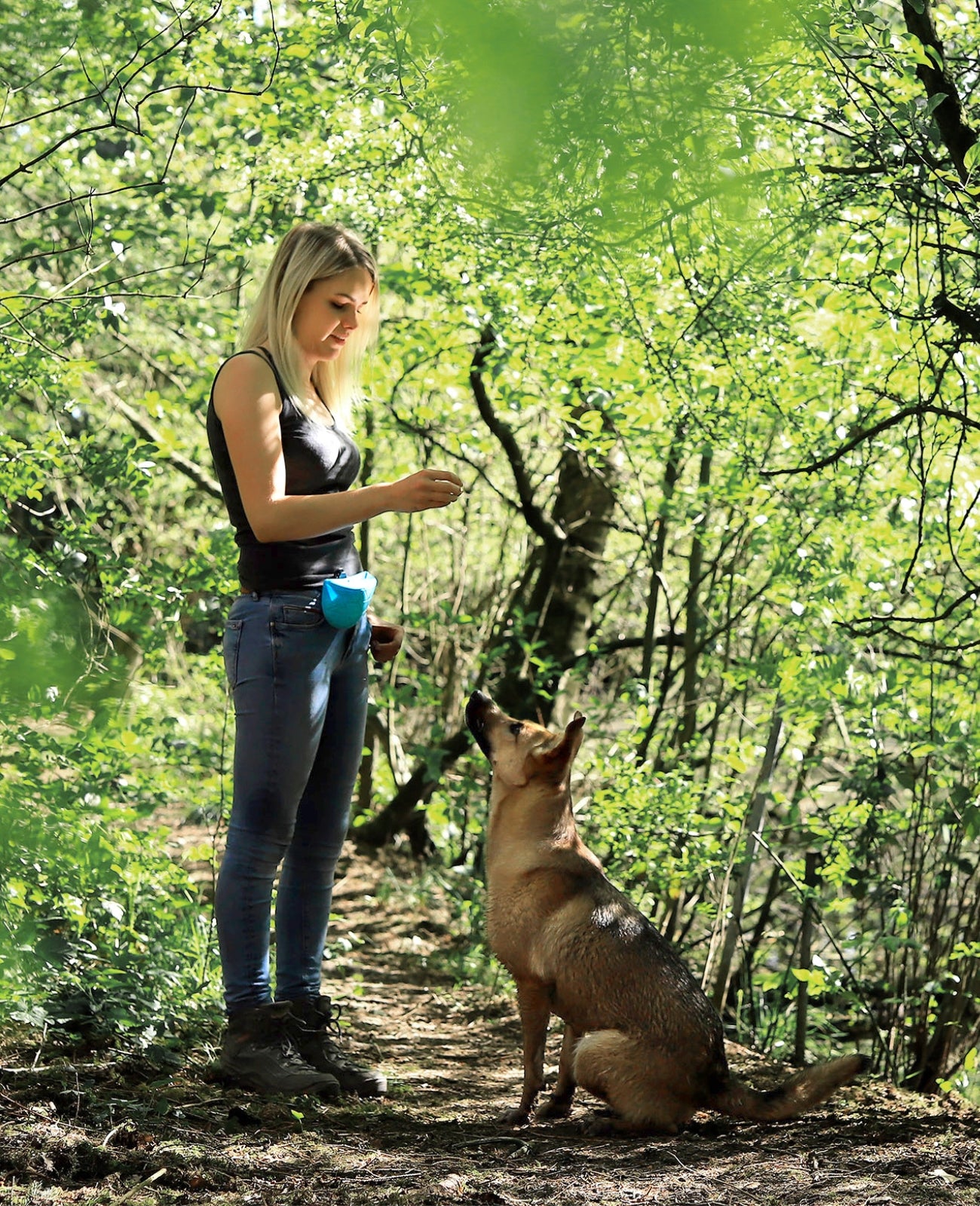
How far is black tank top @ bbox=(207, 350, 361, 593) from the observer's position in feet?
11.3

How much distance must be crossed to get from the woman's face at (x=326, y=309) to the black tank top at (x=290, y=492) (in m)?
0.18

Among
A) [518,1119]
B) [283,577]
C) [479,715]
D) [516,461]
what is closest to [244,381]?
[283,577]

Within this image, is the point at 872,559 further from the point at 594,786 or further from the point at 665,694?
the point at 594,786

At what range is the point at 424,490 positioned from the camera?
329 centimetres

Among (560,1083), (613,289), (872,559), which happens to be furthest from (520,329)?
(560,1083)

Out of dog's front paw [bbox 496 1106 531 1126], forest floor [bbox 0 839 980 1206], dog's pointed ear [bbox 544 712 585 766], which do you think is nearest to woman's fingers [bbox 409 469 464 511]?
dog's pointed ear [bbox 544 712 585 766]

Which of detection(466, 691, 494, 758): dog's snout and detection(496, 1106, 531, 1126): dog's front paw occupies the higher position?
detection(466, 691, 494, 758): dog's snout

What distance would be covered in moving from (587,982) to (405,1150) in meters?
0.76

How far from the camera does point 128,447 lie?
185 inches

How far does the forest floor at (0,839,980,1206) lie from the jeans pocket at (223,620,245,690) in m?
1.22

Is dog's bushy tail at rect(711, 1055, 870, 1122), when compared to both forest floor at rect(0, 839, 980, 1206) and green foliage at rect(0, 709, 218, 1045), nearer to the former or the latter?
forest floor at rect(0, 839, 980, 1206)

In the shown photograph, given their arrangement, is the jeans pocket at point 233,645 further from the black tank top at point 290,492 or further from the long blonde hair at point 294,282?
the long blonde hair at point 294,282

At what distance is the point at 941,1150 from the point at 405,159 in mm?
4648

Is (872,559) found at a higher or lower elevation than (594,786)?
higher
